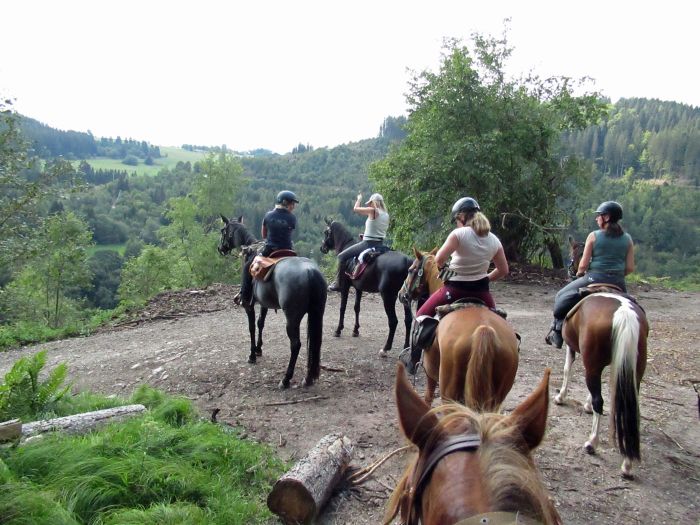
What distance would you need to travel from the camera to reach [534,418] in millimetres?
1578

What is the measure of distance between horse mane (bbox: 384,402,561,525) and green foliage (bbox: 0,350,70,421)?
16.3ft

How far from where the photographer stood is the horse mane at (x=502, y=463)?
1.24 meters

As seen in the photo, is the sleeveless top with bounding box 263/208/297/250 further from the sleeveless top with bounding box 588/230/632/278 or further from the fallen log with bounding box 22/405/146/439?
the sleeveless top with bounding box 588/230/632/278

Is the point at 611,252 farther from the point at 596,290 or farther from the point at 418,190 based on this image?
the point at 418,190

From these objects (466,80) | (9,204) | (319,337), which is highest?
(466,80)

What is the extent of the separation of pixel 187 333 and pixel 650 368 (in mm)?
9271

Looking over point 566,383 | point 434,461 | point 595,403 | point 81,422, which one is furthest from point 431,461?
point 566,383

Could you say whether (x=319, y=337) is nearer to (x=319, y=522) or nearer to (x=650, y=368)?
(x=319, y=522)

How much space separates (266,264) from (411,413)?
5.60 metres

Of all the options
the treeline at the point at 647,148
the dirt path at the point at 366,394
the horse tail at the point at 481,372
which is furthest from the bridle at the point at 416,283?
the treeline at the point at 647,148

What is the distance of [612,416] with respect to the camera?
4.35 m

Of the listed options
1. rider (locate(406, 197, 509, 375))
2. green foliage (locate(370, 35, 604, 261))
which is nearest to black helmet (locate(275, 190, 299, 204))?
rider (locate(406, 197, 509, 375))

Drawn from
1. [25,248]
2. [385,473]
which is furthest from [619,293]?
[25,248]

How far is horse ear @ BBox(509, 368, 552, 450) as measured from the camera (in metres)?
1.57
